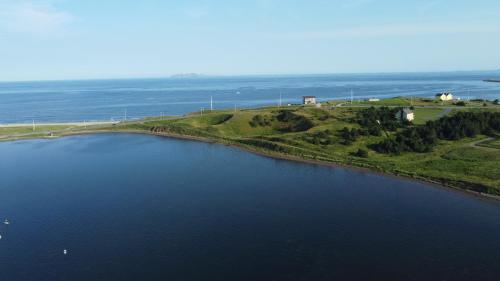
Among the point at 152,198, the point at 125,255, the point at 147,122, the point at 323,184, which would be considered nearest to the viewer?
the point at 125,255

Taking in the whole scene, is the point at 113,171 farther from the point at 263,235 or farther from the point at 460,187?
the point at 460,187

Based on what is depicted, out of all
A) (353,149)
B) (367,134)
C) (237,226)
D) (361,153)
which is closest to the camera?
(237,226)

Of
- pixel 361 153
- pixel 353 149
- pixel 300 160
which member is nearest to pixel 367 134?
pixel 353 149

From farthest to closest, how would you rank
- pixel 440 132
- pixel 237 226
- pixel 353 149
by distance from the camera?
pixel 440 132
pixel 353 149
pixel 237 226

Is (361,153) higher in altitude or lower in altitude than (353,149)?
lower

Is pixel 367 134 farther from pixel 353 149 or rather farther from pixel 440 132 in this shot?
pixel 440 132

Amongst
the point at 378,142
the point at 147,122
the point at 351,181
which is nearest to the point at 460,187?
the point at 351,181

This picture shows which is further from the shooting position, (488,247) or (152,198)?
(152,198)
